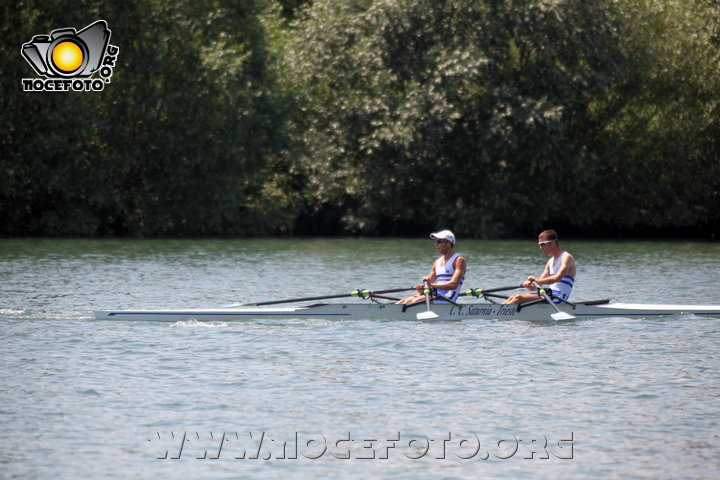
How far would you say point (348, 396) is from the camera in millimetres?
13484

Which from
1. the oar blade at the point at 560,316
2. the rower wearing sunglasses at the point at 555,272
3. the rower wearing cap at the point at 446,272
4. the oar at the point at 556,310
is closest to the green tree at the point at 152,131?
the rower wearing cap at the point at 446,272

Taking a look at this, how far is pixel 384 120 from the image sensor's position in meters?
51.0

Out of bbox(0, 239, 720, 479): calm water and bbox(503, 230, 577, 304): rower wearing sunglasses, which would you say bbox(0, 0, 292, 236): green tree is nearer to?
bbox(0, 239, 720, 479): calm water

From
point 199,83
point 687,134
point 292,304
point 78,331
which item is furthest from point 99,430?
point 687,134

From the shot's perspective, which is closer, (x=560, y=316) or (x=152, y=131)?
(x=560, y=316)

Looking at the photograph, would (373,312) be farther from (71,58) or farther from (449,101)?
(71,58)

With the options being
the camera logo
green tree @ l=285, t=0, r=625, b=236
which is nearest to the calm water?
the camera logo

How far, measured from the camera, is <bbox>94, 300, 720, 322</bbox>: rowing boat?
19328 millimetres

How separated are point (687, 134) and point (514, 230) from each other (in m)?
9.52

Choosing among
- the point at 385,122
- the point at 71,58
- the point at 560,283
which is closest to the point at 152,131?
the point at 71,58

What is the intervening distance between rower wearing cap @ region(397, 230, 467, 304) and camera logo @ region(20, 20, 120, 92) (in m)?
29.9

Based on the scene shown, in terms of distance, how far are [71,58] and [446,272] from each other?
32956mm

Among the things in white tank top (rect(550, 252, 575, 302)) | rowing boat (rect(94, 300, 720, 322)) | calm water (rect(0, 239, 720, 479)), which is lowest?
calm water (rect(0, 239, 720, 479))

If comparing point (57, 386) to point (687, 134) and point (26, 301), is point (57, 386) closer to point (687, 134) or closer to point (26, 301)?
point (26, 301)
